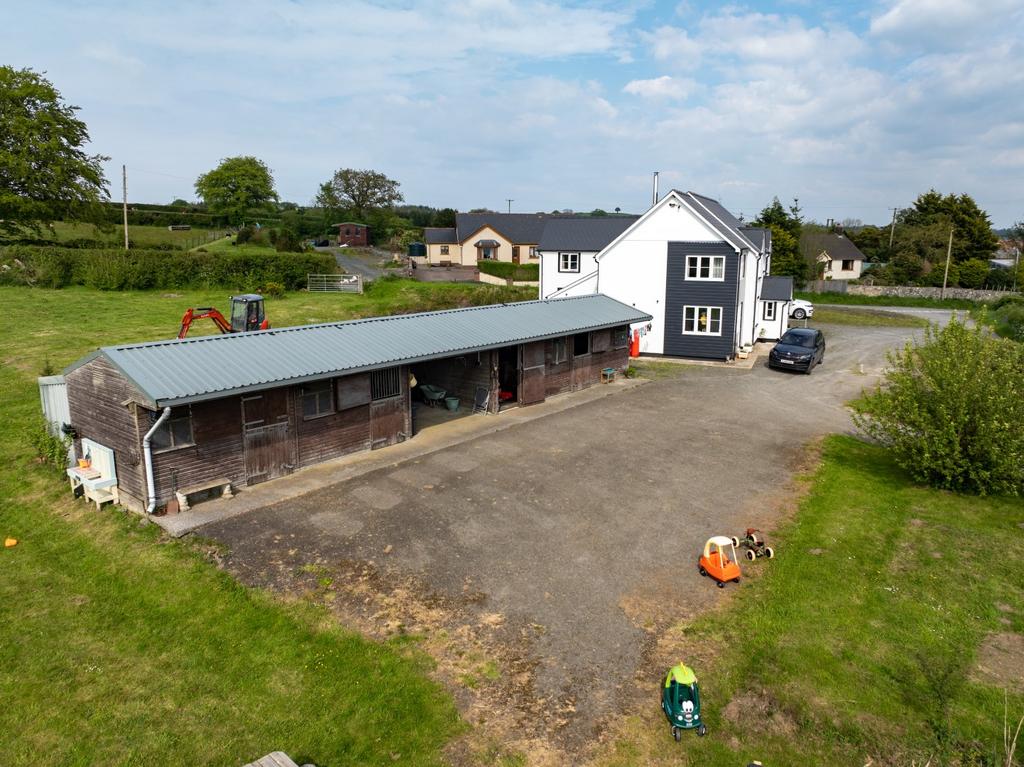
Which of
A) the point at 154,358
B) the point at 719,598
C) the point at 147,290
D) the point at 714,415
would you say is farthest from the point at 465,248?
the point at 719,598

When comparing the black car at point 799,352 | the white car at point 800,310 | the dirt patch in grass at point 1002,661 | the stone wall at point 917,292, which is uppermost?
the stone wall at point 917,292

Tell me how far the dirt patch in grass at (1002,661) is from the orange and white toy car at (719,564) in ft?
11.3

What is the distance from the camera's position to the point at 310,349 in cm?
1623

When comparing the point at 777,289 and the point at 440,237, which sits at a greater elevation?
the point at 440,237

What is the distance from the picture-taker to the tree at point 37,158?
47.8 metres

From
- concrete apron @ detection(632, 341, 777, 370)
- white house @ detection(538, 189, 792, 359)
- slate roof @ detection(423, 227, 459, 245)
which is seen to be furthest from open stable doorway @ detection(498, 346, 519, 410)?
slate roof @ detection(423, 227, 459, 245)

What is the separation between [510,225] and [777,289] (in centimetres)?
3695

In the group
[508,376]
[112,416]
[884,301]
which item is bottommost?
[508,376]

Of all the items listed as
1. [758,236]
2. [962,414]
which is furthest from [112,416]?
[758,236]

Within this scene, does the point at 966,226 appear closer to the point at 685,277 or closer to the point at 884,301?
the point at 884,301

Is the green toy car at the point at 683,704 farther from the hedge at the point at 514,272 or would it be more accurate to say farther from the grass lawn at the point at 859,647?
the hedge at the point at 514,272

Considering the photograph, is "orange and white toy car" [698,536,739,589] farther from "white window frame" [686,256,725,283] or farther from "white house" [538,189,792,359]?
"white window frame" [686,256,725,283]

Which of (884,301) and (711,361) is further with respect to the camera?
(884,301)

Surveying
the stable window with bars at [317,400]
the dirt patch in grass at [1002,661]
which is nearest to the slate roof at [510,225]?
the stable window with bars at [317,400]
